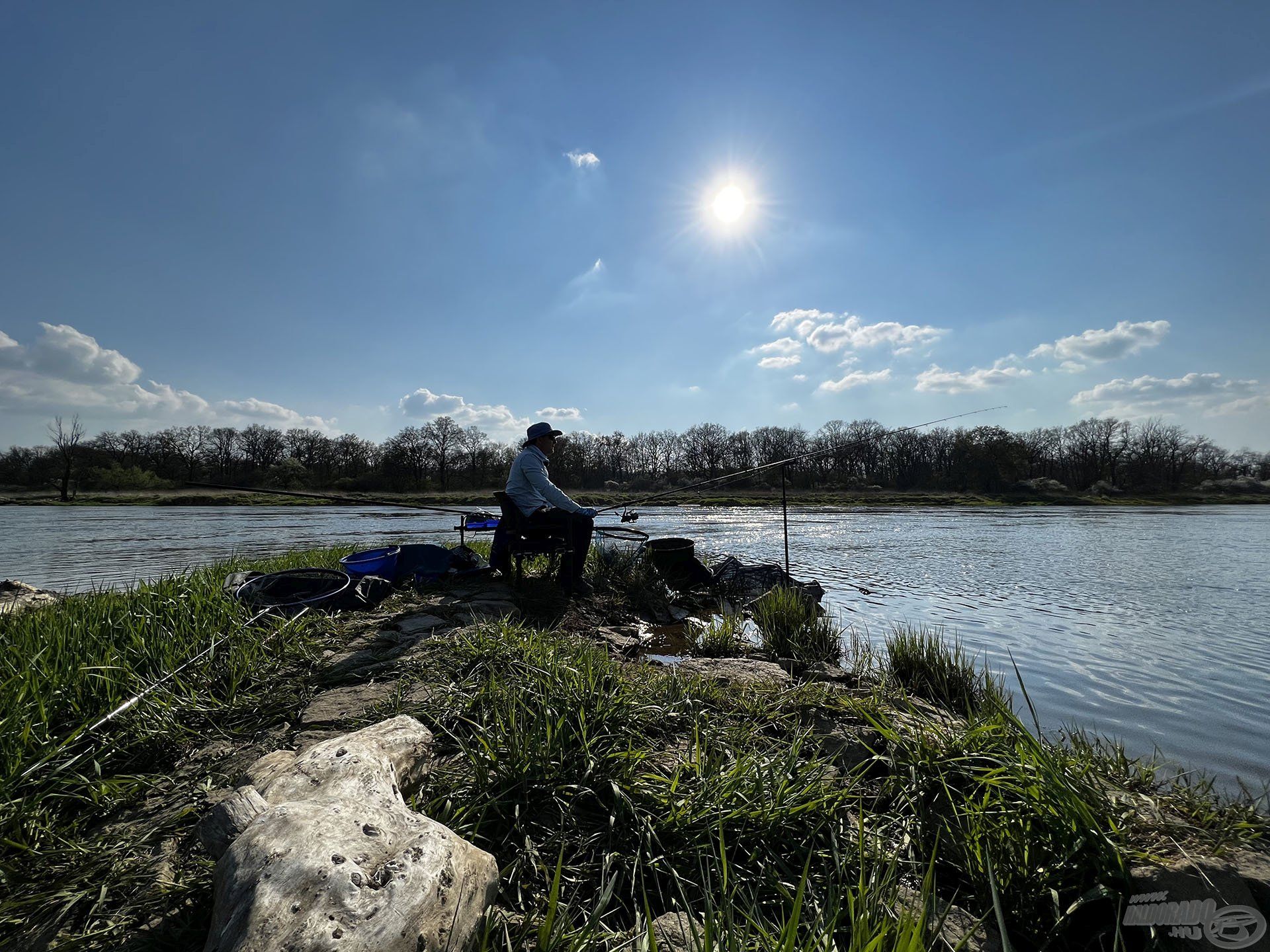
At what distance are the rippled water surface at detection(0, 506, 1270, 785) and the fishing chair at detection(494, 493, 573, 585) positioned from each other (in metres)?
4.16

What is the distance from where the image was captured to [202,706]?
2.94m

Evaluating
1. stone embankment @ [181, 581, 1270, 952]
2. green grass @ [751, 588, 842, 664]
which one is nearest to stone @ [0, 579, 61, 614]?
stone embankment @ [181, 581, 1270, 952]

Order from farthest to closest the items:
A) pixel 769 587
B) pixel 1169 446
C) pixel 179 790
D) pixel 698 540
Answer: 1. pixel 1169 446
2. pixel 698 540
3. pixel 769 587
4. pixel 179 790

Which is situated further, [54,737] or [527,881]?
[54,737]

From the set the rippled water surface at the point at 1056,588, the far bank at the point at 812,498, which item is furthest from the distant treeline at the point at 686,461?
the rippled water surface at the point at 1056,588

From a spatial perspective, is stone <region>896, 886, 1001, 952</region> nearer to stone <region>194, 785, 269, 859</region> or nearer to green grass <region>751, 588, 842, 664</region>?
stone <region>194, 785, 269, 859</region>

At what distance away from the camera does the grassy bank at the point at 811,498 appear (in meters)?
52.7

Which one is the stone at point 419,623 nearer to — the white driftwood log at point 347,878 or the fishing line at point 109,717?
the fishing line at point 109,717

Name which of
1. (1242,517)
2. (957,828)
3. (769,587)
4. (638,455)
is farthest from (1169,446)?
(957,828)

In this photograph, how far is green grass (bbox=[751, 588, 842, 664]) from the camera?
5.55 meters

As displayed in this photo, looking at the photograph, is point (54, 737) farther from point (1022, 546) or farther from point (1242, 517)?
point (1242, 517)

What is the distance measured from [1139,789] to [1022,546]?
58.3 ft

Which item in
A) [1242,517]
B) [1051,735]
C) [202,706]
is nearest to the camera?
[202,706]

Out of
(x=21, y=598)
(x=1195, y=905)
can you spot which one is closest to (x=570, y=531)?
(x=1195, y=905)
